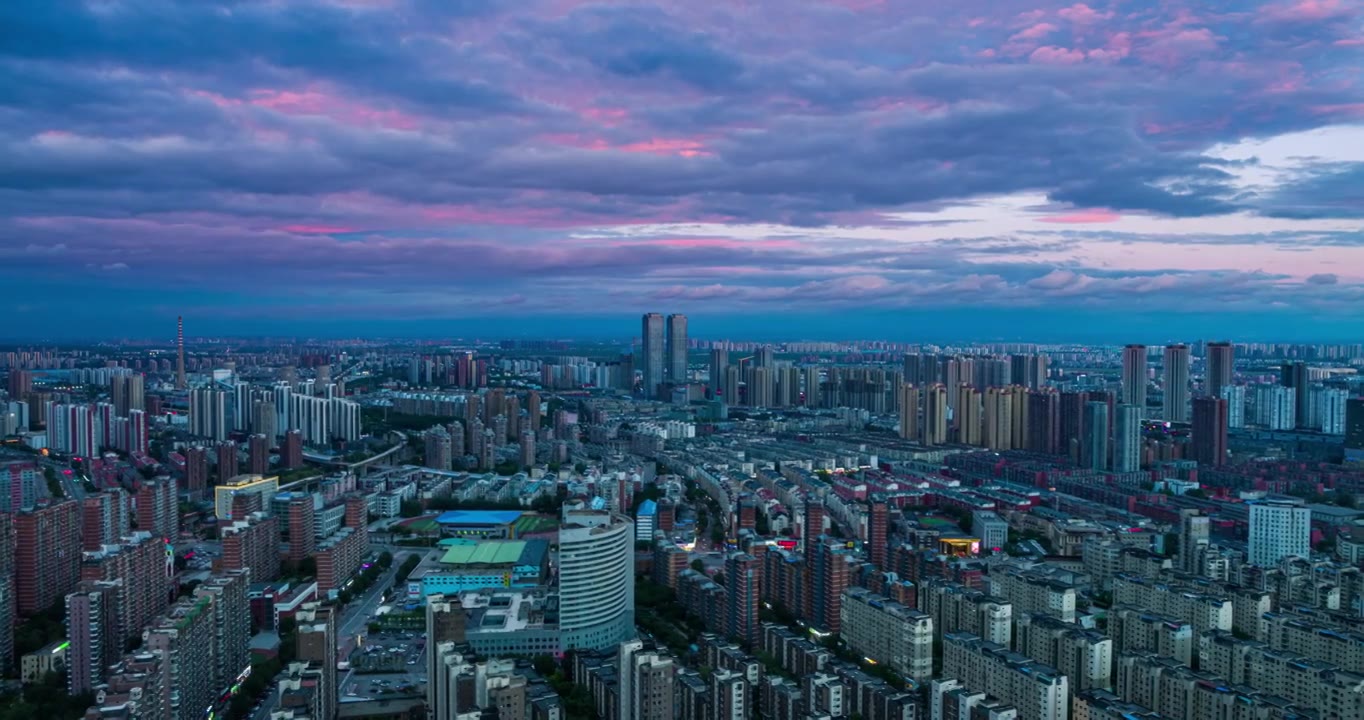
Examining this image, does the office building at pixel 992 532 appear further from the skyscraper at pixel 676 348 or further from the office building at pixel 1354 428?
the skyscraper at pixel 676 348

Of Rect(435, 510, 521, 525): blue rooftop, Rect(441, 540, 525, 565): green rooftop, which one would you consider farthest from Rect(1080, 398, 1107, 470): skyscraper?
Rect(441, 540, 525, 565): green rooftop

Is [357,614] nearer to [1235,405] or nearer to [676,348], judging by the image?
[1235,405]

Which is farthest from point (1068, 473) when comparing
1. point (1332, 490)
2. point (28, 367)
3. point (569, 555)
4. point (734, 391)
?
point (28, 367)

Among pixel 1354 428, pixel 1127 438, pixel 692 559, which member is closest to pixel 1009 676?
pixel 692 559

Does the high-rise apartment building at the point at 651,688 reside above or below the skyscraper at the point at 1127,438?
below

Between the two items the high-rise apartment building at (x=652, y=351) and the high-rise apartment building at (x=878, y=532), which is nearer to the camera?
the high-rise apartment building at (x=878, y=532)

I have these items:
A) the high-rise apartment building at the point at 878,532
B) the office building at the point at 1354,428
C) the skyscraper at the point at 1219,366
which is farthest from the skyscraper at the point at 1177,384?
the high-rise apartment building at the point at 878,532

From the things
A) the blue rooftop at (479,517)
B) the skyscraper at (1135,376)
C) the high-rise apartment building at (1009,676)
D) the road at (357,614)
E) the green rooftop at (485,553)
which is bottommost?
the road at (357,614)
